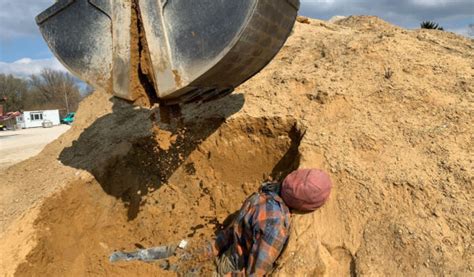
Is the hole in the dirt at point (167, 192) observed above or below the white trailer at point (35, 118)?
above

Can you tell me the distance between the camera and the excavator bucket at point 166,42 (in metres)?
2.71

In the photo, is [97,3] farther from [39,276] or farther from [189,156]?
[39,276]

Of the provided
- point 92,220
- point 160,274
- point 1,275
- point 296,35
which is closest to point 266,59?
point 160,274

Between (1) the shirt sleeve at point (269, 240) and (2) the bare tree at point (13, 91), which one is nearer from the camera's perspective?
(1) the shirt sleeve at point (269, 240)

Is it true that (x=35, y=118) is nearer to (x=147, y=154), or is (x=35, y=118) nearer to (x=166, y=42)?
(x=147, y=154)

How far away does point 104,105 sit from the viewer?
21.3 feet

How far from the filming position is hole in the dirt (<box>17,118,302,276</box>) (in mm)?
4297

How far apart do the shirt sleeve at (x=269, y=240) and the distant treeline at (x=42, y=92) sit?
49.5 m

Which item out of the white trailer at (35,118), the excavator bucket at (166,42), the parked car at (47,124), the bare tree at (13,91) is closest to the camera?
the excavator bucket at (166,42)

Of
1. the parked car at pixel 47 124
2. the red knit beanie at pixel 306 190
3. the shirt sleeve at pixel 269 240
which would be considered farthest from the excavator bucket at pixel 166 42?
the parked car at pixel 47 124

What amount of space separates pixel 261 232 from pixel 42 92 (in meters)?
59.2

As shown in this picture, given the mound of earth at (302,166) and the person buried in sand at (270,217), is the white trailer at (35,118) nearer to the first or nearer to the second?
the mound of earth at (302,166)

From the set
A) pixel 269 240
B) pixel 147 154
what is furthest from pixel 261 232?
pixel 147 154

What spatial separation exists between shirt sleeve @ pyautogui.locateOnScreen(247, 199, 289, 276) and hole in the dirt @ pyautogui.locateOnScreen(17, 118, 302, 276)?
100 cm
